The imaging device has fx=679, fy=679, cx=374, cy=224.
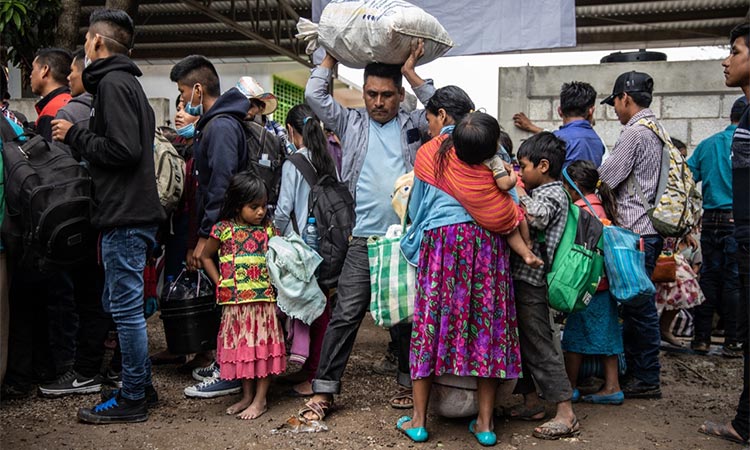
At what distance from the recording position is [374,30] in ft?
12.2

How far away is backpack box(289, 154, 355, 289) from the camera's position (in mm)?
4129

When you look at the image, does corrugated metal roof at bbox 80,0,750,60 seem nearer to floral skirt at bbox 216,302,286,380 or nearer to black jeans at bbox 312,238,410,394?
black jeans at bbox 312,238,410,394

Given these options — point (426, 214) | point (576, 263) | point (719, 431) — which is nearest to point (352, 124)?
point (426, 214)

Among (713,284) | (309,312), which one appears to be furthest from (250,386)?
(713,284)

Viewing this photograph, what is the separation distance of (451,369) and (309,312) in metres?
1.02

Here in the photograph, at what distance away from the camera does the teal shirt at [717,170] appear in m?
5.81

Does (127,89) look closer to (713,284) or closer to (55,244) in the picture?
(55,244)

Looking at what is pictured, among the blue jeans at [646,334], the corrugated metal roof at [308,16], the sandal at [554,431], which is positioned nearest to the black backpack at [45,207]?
the sandal at [554,431]

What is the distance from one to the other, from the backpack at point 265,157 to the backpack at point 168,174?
482 millimetres

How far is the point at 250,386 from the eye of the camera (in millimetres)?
4039

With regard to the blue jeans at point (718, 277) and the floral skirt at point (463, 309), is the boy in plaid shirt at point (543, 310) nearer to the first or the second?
the floral skirt at point (463, 309)

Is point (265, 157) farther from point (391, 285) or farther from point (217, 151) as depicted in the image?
point (391, 285)

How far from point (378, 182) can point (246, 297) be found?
101 centimetres

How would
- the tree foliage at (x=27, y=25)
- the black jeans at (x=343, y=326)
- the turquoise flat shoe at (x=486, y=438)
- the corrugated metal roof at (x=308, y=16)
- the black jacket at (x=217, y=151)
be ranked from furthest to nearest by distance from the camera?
the corrugated metal roof at (x=308, y=16)
the tree foliage at (x=27, y=25)
the black jacket at (x=217, y=151)
the black jeans at (x=343, y=326)
the turquoise flat shoe at (x=486, y=438)
